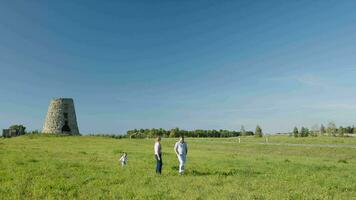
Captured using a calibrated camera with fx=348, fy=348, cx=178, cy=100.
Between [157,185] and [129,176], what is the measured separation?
11.2 feet

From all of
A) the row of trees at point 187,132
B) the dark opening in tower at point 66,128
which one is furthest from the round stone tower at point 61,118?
the row of trees at point 187,132

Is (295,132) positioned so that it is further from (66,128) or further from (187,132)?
(66,128)

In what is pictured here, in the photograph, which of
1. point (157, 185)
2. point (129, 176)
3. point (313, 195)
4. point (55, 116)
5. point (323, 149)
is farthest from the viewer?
point (55, 116)

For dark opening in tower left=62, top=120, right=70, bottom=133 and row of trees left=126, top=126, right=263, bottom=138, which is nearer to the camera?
dark opening in tower left=62, top=120, right=70, bottom=133

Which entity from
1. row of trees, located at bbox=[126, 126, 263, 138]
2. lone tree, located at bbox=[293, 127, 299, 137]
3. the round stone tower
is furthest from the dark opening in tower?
lone tree, located at bbox=[293, 127, 299, 137]

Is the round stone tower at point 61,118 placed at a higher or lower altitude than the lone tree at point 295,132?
higher

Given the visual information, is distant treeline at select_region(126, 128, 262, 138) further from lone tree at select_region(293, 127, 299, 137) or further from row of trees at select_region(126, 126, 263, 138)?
lone tree at select_region(293, 127, 299, 137)

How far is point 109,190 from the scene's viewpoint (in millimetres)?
16047

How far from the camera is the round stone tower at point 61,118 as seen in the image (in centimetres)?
9725

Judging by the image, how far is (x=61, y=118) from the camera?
320ft

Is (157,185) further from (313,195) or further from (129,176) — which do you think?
(313,195)

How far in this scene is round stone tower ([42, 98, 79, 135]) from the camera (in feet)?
319

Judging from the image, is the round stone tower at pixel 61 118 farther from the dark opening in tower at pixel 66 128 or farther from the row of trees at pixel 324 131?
the row of trees at pixel 324 131

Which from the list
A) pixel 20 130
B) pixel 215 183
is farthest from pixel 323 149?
pixel 20 130
